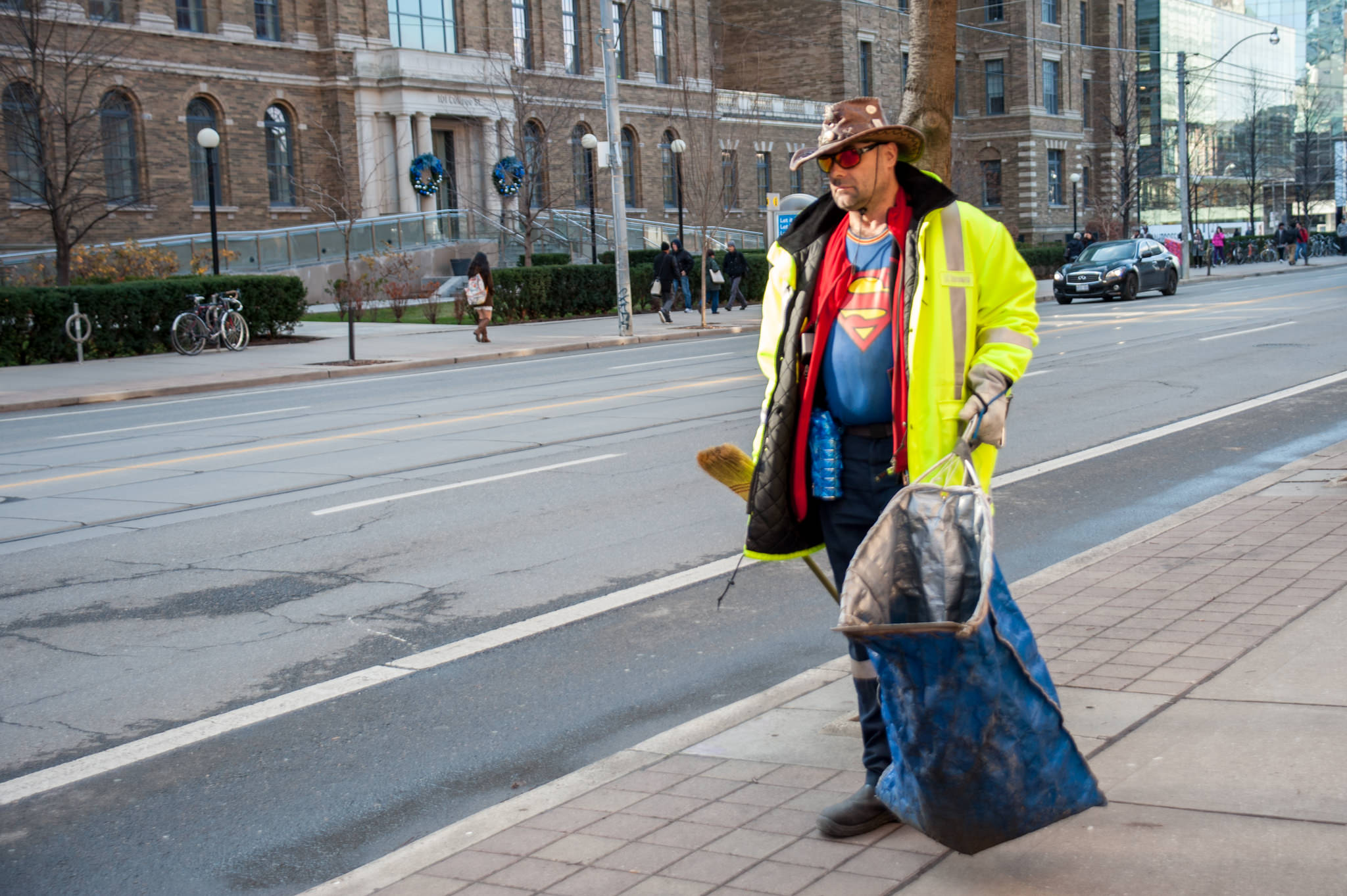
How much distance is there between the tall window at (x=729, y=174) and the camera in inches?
2030

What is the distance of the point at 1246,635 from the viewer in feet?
17.5

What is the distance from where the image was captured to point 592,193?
40531 mm

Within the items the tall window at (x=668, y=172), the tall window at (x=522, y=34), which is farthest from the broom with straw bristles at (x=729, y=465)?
the tall window at (x=668, y=172)

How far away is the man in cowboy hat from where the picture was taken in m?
3.71

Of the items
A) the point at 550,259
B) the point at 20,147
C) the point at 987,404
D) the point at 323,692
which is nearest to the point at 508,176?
the point at 550,259

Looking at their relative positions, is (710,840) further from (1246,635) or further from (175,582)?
(175,582)

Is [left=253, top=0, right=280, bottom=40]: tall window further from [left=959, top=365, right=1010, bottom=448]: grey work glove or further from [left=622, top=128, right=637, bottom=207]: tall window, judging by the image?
[left=959, top=365, right=1010, bottom=448]: grey work glove

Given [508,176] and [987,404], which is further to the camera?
A: [508,176]

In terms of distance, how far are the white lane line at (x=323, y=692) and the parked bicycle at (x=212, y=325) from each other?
2014cm

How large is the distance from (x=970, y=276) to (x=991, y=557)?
→ 0.93 metres

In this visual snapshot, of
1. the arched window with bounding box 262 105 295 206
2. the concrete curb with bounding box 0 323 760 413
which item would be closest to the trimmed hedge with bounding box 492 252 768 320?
the concrete curb with bounding box 0 323 760 413

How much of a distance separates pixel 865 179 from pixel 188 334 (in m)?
23.6

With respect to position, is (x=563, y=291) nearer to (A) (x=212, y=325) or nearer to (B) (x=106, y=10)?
(A) (x=212, y=325)

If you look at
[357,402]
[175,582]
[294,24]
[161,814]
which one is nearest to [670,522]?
[175,582]
